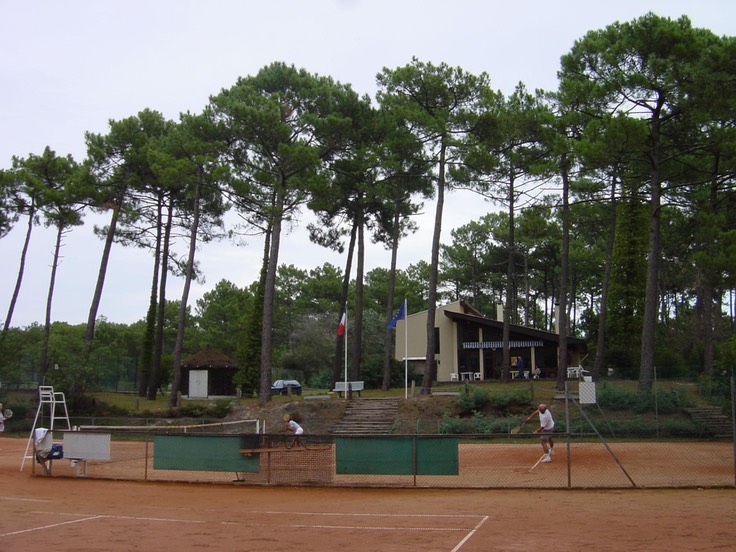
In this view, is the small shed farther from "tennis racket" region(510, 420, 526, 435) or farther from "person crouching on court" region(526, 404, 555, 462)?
"person crouching on court" region(526, 404, 555, 462)

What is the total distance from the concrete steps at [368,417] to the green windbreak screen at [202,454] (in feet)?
40.0

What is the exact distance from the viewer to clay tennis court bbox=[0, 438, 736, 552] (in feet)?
33.0

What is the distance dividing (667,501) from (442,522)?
4.54 m

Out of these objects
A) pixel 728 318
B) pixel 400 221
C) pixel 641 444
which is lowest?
pixel 641 444

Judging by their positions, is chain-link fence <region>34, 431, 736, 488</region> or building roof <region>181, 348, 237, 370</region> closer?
chain-link fence <region>34, 431, 736, 488</region>

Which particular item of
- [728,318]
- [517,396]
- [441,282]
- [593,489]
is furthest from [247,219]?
[728,318]

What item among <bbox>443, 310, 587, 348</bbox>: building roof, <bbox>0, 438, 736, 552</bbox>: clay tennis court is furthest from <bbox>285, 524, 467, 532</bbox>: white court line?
<bbox>443, 310, 587, 348</bbox>: building roof

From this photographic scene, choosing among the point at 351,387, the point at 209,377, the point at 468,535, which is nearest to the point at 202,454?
the point at 468,535

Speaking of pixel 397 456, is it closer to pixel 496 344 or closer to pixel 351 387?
pixel 351 387

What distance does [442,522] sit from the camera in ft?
38.4

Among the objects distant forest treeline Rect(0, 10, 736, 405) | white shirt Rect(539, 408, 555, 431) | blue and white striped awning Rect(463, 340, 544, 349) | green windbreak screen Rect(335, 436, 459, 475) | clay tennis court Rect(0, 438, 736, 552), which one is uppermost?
distant forest treeline Rect(0, 10, 736, 405)

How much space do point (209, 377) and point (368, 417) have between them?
1855 centimetres

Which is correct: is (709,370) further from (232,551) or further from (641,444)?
(232,551)

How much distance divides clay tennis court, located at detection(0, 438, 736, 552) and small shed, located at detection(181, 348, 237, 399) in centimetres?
2967
